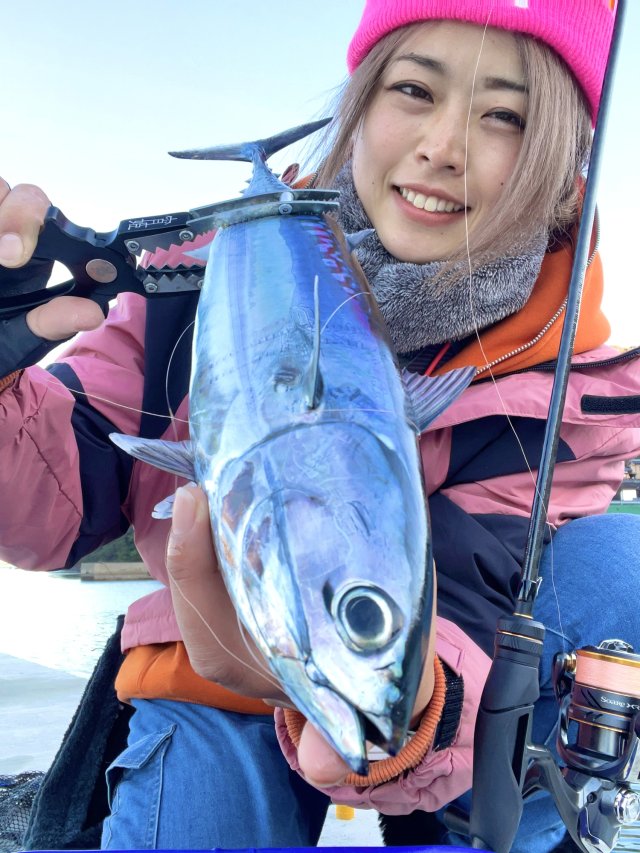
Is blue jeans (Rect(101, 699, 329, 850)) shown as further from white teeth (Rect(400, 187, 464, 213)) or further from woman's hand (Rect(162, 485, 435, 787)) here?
white teeth (Rect(400, 187, 464, 213))

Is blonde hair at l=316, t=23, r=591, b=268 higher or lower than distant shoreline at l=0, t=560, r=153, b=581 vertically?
higher

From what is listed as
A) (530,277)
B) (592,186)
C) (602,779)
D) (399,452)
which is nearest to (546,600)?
(602,779)

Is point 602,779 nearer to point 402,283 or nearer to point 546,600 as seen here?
point 546,600

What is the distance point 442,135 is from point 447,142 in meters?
0.02

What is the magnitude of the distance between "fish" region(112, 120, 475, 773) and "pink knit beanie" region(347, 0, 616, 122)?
84 centimetres

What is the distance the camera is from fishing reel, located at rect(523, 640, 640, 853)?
3.12 ft

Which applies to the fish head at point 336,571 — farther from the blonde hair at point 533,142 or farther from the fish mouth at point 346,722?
the blonde hair at point 533,142

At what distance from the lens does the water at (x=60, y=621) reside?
14.4ft

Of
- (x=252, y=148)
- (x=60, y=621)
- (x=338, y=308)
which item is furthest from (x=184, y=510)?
(x=60, y=621)

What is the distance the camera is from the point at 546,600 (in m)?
1.58

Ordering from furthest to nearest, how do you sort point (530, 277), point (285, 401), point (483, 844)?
1. point (530, 277)
2. point (483, 844)
3. point (285, 401)

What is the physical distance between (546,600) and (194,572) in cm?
99

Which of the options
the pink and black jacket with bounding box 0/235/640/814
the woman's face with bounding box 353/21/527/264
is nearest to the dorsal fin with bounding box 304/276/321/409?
the pink and black jacket with bounding box 0/235/640/814

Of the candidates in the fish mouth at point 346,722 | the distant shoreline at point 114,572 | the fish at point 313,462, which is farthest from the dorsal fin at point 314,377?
the distant shoreline at point 114,572
